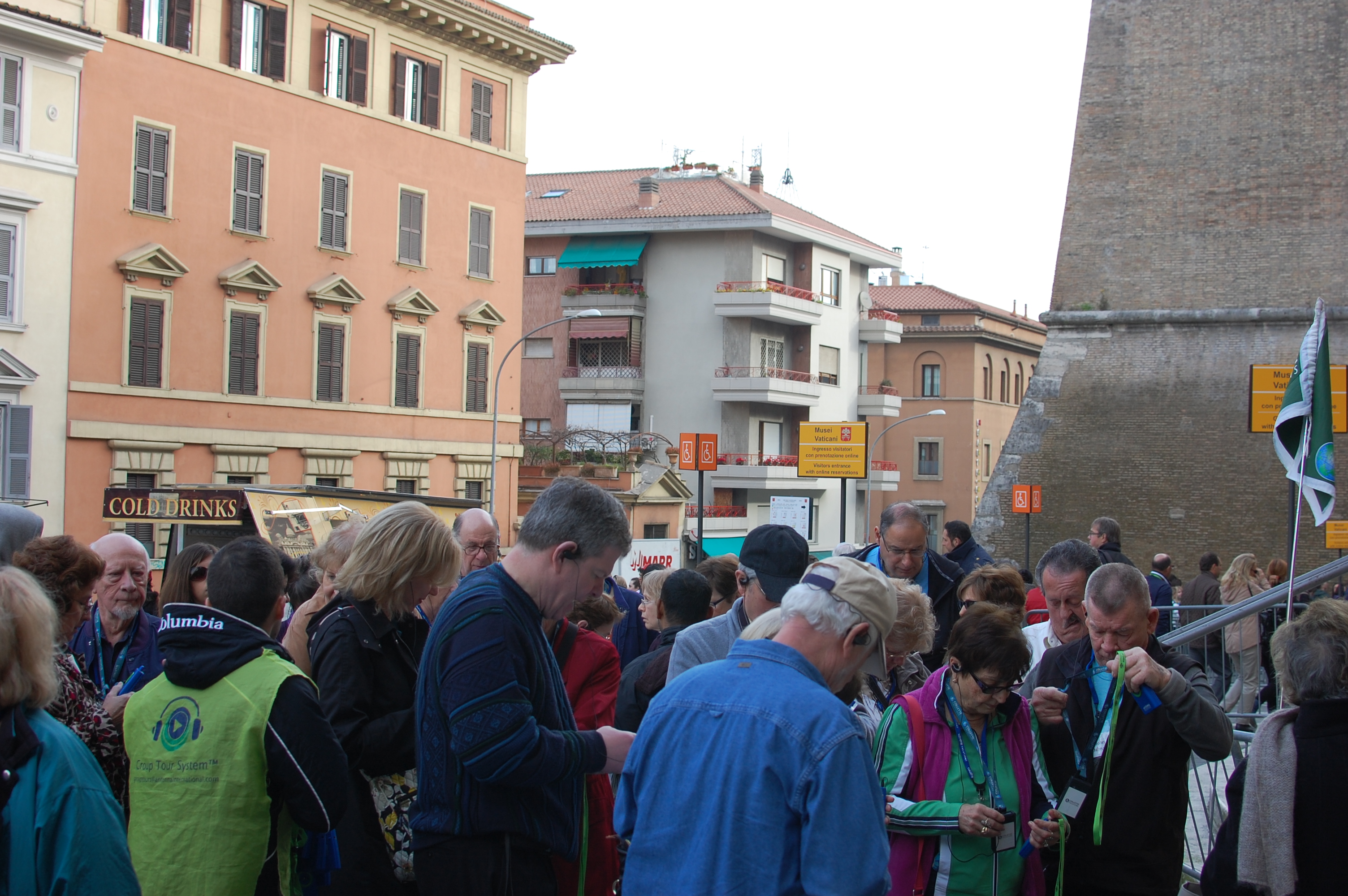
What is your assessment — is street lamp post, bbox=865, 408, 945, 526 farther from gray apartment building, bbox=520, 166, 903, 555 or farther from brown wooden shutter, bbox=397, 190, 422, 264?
brown wooden shutter, bbox=397, 190, 422, 264

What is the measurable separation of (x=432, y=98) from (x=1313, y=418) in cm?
2655

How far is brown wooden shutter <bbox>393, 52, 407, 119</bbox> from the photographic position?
29797mm

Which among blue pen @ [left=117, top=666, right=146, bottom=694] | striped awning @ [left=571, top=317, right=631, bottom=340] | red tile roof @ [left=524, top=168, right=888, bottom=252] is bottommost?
blue pen @ [left=117, top=666, right=146, bottom=694]

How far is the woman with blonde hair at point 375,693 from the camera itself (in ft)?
12.9

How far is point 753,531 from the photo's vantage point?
184 inches

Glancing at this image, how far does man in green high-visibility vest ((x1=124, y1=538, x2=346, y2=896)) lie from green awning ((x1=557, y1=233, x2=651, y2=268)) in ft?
143

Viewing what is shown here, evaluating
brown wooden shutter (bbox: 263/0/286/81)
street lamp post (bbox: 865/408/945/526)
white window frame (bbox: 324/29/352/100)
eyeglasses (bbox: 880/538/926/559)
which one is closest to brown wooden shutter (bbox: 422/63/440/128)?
white window frame (bbox: 324/29/352/100)

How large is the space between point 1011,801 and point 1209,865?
23.6 inches

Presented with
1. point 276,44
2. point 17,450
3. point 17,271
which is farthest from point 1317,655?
point 276,44

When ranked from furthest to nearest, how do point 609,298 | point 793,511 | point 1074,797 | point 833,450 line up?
1. point 609,298
2. point 833,450
3. point 793,511
4. point 1074,797

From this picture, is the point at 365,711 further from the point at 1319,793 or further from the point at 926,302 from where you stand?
the point at 926,302

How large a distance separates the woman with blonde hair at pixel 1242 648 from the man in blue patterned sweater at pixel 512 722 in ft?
26.8

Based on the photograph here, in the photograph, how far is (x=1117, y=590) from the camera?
4.37m

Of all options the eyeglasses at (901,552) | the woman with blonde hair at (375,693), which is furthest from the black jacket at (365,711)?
the eyeglasses at (901,552)
